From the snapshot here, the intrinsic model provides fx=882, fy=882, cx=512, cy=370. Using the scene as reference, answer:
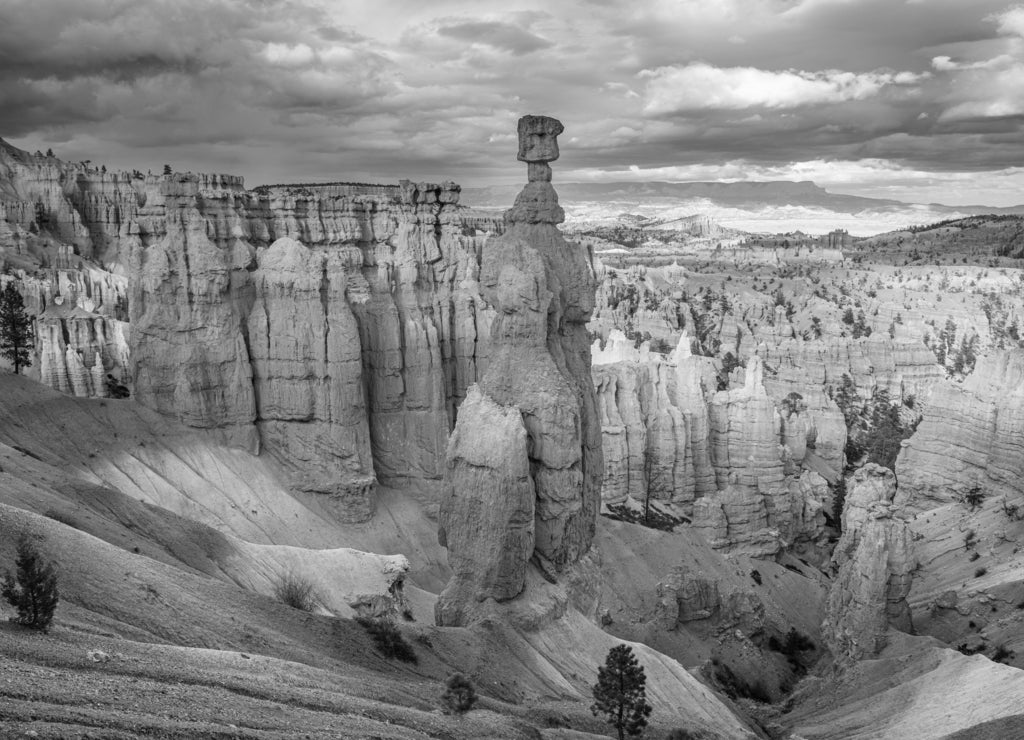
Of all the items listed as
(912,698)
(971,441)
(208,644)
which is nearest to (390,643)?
(208,644)

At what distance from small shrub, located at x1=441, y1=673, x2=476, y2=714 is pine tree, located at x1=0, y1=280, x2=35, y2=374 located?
34.3 metres

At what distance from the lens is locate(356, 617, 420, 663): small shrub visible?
18.0 meters

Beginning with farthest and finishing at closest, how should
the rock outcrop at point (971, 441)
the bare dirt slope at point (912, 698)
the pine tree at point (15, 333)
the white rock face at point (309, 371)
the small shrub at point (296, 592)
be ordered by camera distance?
the rock outcrop at point (971, 441) → the pine tree at point (15, 333) → the white rock face at point (309, 371) → the small shrub at point (296, 592) → the bare dirt slope at point (912, 698)

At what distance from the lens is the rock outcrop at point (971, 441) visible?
4256cm

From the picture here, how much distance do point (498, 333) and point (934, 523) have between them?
27953 mm

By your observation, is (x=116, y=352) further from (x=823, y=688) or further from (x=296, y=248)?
(x=823, y=688)

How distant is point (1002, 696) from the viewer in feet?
67.4

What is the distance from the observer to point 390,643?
1811 centimetres

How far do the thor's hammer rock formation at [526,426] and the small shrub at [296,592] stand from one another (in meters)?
3.59

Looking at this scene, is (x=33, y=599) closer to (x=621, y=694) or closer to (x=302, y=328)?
(x=621, y=694)

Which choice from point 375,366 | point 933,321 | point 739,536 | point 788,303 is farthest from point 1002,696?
point 788,303

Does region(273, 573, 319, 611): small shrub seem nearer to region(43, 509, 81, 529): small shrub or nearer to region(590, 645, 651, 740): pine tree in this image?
region(43, 509, 81, 529): small shrub

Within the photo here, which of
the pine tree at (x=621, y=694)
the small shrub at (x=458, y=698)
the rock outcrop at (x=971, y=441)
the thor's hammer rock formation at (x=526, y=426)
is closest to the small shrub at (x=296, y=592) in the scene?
the thor's hammer rock formation at (x=526, y=426)

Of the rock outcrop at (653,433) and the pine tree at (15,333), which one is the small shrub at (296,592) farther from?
the pine tree at (15,333)
